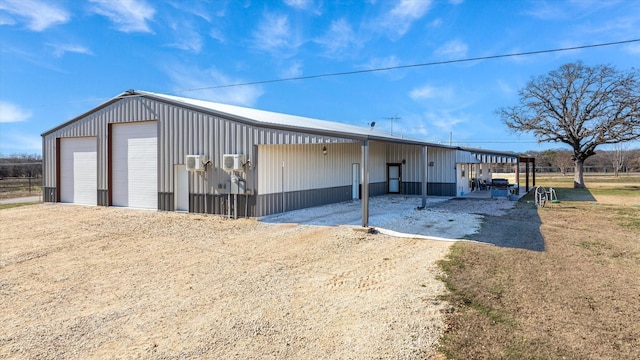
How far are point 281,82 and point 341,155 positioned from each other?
188 inches

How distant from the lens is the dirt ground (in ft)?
12.5

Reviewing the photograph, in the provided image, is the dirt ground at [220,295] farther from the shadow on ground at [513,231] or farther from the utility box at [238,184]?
the utility box at [238,184]

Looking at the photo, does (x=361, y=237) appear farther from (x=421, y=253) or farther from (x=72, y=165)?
(x=72, y=165)

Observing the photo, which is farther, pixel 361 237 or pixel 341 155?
pixel 341 155

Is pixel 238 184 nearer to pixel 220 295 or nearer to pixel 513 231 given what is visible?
pixel 220 295

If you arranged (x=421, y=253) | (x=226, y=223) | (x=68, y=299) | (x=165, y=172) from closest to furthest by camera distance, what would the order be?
(x=68, y=299)
(x=421, y=253)
(x=226, y=223)
(x=165, y=172)

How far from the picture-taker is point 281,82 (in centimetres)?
1789

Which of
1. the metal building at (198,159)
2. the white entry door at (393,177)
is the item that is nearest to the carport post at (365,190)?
the metal building at (198,159)

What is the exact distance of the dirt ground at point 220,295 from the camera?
3.80 metres

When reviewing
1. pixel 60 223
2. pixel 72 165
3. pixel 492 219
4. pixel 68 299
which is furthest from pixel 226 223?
pixel 72 165

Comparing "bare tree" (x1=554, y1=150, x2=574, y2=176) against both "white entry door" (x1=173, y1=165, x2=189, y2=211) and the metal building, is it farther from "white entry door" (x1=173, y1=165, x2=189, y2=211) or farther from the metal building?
"white entry door" (x1=173, y1=165, x2=189, y2=211)

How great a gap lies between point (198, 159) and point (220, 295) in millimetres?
8201

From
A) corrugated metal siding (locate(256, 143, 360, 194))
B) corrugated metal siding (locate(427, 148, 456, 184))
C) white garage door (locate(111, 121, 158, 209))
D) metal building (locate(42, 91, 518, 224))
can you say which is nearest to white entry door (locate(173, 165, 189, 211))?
metal building (locate(42, 91, 518, 224))

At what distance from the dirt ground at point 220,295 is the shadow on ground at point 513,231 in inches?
62.6
